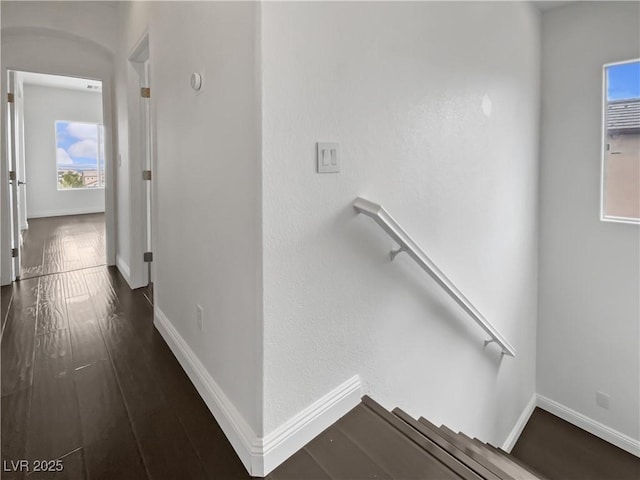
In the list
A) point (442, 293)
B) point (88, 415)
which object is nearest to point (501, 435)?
point (442, 293)

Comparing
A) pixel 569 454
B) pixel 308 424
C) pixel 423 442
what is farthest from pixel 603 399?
pixel 308 424

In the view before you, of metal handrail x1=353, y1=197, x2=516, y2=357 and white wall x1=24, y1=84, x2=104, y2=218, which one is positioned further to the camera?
white wall x1=24, y1=84, x2=104, y2=218

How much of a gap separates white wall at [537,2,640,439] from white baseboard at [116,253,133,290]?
165 inches

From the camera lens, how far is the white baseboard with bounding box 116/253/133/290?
3.70 meters

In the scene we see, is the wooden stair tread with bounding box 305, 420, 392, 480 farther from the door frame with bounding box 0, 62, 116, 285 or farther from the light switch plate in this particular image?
the door frame with bounding box 0, 62, 116, 285

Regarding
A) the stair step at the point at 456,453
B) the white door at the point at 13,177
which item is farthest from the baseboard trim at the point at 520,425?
the white door at the point at 13,177

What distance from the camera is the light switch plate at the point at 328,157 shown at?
1498mm

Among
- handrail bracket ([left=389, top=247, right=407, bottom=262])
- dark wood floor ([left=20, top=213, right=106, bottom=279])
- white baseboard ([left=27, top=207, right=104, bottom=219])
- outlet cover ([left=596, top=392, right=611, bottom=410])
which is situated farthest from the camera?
A: white baseboard ([left=27, top=207, right=104, bottom=219])

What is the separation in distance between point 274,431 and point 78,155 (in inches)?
365

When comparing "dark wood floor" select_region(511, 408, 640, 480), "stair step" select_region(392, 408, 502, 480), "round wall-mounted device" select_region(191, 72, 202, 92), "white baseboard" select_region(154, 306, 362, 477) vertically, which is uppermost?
"round wall-mounted device" select_region(191, 72, 202, 92)

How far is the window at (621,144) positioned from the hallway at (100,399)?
3.76 m

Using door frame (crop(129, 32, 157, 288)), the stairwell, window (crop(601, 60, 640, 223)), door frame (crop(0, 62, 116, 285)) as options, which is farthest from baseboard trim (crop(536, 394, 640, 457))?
door frame (crop(0, 62, 116, 285))

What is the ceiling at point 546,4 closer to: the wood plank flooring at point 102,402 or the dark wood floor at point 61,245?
the wood plank flooring at point 102,402

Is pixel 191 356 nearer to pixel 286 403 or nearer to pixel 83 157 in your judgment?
pixel 286 403
